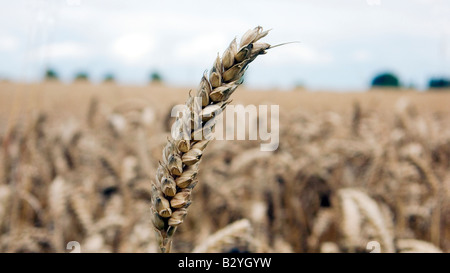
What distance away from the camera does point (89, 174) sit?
9.29ft

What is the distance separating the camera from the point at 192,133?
0.53 meters

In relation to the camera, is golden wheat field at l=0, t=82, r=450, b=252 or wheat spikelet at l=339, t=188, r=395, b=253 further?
golden wheat field at l=0, t=82, r=450, b=252

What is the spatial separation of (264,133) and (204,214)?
152cm

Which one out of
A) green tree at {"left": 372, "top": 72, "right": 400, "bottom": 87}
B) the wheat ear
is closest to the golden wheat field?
the wheat ear

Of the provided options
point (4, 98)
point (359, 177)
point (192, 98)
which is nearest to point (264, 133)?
point (359, 177)

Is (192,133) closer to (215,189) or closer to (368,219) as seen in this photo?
(368,219)

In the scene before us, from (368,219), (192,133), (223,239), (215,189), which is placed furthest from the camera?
(215,189)

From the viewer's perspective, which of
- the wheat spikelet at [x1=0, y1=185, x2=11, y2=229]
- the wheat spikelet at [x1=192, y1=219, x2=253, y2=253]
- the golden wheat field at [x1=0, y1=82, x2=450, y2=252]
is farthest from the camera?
the golden wheat field at [x1=0, y1=82, x2=450, y2=252]

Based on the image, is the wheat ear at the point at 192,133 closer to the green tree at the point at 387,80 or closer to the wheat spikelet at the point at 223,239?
the wheat spikelet at the point at 223,239

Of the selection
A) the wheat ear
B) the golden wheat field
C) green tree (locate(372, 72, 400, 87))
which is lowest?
the golden wheat field

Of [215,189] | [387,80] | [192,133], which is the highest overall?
[387,80]

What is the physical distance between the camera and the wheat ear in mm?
504

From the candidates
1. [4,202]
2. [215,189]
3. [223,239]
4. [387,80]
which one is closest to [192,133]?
[223,239]

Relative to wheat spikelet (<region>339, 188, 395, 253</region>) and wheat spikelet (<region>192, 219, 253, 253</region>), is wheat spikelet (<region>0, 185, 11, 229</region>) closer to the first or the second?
wheat spikelet (<region>192, 219, 253, 253</region>)
